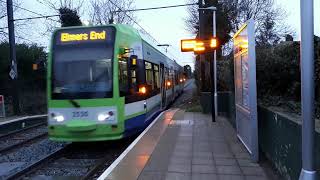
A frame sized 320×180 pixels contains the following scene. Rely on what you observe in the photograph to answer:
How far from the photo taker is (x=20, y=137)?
57.5 ft

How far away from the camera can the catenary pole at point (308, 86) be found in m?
4.86

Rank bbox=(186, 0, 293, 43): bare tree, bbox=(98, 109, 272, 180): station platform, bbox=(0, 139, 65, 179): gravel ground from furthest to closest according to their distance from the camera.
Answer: bbox=(186, 0, 293, 43): bare tree → bbox=(0, 139, 65, 179): gravel ground → bbox=(98, 109, 272, 180): station platform

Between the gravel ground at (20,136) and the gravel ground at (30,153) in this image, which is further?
the gravel ground at (20,136)

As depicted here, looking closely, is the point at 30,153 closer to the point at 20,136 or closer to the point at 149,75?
the point at 20,136

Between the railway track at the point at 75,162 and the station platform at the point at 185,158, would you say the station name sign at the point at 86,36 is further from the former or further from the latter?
the railway track at the point at 75,162

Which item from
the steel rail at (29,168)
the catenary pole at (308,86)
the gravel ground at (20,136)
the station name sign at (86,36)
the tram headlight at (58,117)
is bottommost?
the gravel ground at (20,136)

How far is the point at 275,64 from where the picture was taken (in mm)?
12102

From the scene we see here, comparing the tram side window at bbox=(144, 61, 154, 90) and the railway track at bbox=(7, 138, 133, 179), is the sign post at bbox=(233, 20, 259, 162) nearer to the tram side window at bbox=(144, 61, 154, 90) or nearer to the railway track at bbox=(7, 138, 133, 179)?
the railway track at bbox=(7, 138, 133, 179)

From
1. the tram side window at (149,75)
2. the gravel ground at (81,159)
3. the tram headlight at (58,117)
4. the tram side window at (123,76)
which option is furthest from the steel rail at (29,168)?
the tram side window at (149,75)

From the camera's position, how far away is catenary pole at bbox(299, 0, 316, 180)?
4.86m

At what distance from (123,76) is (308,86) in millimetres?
8321

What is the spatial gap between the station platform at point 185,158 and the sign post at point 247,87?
1.37ft

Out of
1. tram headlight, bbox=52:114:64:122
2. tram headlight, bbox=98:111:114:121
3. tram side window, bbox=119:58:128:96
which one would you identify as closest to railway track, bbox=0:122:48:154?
tram headlight, bbox=52:114:64:122

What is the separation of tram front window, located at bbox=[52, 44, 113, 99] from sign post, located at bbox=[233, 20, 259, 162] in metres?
3.31
